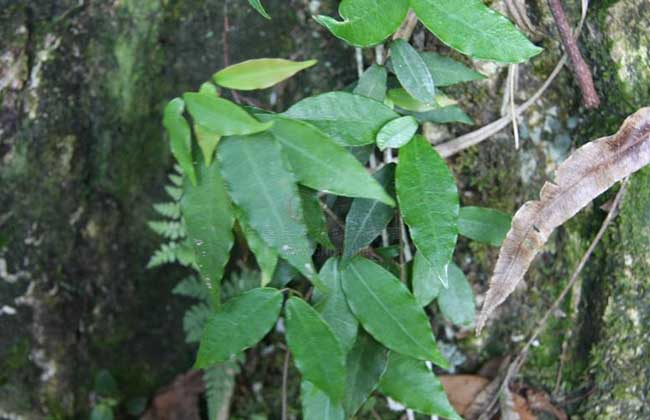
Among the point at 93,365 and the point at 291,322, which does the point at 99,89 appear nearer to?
the point at 93,365

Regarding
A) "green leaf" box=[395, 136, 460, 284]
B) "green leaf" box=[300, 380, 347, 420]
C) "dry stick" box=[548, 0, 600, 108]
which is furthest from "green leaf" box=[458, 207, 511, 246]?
"green leaf" box=[300, 380, 347, 420]

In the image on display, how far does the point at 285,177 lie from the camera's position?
1.04 m

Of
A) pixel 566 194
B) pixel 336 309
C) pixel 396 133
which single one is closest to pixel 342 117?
pixel 396 133

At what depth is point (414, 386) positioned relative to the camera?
4.00 ft

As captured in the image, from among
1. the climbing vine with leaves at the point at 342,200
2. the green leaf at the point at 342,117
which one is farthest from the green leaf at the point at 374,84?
the green leaf at the point at 342,117

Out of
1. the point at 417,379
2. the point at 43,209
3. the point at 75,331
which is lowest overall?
the point at 75,331

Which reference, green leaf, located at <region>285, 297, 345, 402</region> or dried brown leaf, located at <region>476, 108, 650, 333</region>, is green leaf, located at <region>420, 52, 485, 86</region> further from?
green leaf, located at <region>285, 297, 345, 402</region>

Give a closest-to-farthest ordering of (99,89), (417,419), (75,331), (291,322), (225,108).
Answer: (225,108) → (291,322) → (417,419) → (99,89) → (75,331)

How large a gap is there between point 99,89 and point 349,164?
2.95 feet

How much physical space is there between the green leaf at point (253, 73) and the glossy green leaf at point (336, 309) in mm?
352

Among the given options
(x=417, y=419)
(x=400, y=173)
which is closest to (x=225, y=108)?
(x=400, y=173)

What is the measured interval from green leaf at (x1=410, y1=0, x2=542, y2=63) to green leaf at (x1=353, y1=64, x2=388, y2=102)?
0.19m

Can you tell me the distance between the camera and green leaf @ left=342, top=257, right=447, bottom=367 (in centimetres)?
114

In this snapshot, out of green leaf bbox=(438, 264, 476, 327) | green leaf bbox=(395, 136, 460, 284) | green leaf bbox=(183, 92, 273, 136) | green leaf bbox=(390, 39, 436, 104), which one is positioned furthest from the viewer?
green leaf bbox=(438, 264, 476, 327)
